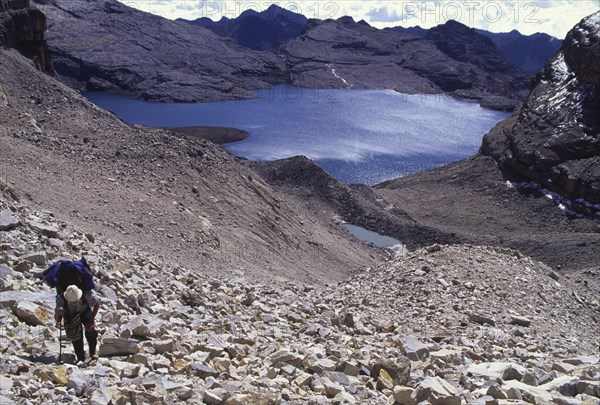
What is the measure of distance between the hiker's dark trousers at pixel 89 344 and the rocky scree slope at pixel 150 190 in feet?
30.1

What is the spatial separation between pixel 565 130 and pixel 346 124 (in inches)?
1655

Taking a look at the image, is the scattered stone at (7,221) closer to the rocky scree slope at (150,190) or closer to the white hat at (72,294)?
the white hat at (72,294)

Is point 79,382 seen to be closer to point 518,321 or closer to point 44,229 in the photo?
point 44,229

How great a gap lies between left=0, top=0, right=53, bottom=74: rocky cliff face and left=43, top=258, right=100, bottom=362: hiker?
3108 cm

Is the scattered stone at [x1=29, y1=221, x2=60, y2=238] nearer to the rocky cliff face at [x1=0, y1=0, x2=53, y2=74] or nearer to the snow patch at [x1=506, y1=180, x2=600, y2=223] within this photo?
the rocky cliff face at [x1=0, y1=0, x2=53, y2=74]

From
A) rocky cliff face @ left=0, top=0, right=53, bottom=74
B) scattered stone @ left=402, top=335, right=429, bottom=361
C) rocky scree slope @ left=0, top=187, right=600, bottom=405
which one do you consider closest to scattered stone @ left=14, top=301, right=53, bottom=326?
rocky scree slope @ left=0, top=187, right=600, bottom=405

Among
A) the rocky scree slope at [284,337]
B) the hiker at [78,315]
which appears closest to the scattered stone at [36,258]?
the rocky scree slope at [284,337]

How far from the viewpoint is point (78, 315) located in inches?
309

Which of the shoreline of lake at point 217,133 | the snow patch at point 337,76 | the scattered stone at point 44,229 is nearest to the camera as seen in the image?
the scattered stone at point 44,229

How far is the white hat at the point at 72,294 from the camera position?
777 cm

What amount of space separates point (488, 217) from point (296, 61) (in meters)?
107

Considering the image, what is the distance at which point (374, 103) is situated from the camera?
110625 mm

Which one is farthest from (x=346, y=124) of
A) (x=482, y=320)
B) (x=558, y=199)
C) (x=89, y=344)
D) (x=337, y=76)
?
Answer: (x=89, y=344)

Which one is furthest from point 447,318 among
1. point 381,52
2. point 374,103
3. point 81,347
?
point 381,52
